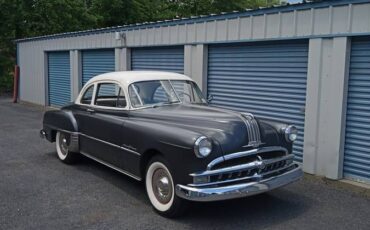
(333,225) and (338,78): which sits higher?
(338,78)

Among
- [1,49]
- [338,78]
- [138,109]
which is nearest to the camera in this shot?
[138,109]

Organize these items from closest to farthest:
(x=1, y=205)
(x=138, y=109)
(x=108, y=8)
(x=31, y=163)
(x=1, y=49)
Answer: (x=1, y=205)
(x=138, y=109)
(x=31, y=163)
(x=1, y=49)
(x=108, y=8)

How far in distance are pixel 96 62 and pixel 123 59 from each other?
6.84ft

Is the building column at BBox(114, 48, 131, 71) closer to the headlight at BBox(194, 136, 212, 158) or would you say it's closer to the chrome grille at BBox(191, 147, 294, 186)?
the chrome grille at BBox(191, 147, 294, 186)

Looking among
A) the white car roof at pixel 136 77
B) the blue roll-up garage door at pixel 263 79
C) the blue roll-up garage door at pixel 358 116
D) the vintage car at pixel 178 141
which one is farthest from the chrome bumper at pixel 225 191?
the blue roll-up garage door at pixel 263 79

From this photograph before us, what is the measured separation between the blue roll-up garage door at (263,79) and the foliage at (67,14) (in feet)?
62.0

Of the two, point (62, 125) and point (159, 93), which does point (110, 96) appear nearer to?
point (159, 93)

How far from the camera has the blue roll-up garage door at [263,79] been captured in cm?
749

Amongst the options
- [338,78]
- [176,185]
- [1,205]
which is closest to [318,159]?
[338,78]

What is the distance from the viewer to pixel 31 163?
25.0 ft

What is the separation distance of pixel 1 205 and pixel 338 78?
5181 millimetres

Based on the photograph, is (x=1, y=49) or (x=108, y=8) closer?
(x=1, y=49)

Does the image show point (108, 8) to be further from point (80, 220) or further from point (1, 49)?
point (80, 220)

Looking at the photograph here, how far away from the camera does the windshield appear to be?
239 inches
